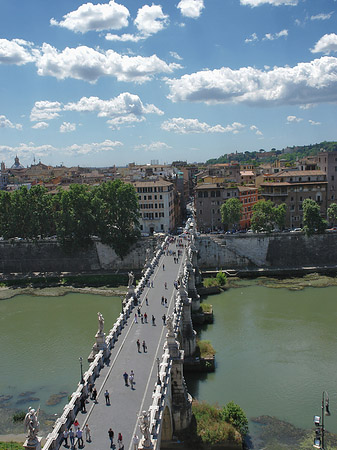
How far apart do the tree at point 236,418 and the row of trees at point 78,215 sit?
34.3m

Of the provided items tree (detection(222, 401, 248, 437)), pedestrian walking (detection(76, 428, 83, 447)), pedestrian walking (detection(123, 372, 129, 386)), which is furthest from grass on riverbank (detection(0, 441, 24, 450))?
tree (detection(222, 401, 248, 437))

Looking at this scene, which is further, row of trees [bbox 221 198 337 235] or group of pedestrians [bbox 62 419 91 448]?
row of trees [bbox 221 198 337 235]

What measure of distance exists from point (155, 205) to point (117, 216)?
981 cm

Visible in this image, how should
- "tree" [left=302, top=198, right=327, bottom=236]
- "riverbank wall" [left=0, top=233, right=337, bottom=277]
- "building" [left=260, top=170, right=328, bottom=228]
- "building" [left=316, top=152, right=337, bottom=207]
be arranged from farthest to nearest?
"building" [left=316, top=152, right=337, bottom=207] < "building" [left=260, top=170, right=328, bottom=228] < "riverbank wall" [left=0, top=233, right=337, bottom=277] < "tree" [left=302, top=198, right=327, bottom=236]

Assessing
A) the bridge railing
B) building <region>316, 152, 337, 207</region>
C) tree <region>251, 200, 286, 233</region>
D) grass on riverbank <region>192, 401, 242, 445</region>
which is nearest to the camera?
the bridge railing

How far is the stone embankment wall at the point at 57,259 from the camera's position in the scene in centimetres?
5769

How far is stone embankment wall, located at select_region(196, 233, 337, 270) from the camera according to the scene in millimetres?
55750

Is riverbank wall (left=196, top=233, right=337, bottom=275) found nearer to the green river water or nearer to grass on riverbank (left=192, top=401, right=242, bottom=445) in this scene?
the green river water

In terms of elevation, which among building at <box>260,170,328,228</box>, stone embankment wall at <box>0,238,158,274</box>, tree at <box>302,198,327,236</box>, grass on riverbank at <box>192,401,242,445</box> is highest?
building at <box>260,170,328,228</box>

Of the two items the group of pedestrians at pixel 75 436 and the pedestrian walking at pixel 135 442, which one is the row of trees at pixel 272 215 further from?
the group of pedestrians at pixel 75 436

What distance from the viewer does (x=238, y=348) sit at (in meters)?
32.4

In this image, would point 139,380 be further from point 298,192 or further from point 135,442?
point 298,192

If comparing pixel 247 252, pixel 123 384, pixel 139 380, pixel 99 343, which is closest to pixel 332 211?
pixel 247 252

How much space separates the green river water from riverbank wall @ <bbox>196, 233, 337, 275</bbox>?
840cm
